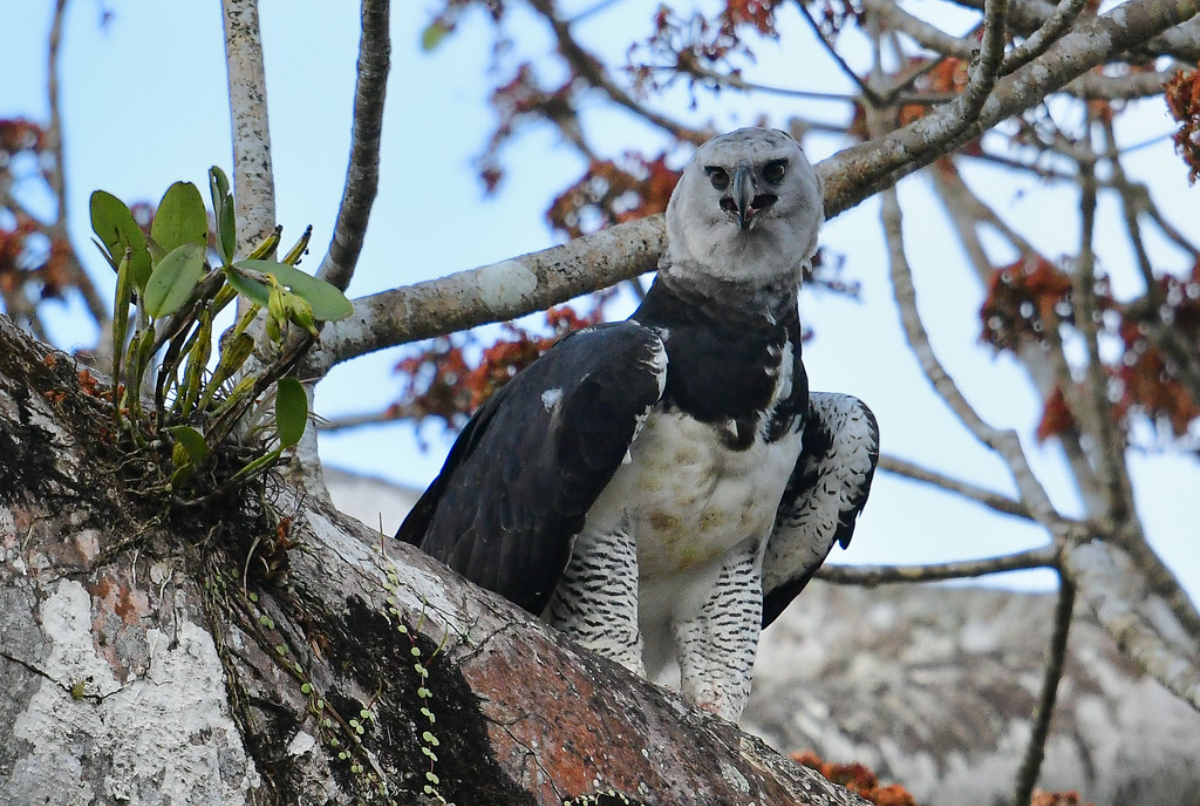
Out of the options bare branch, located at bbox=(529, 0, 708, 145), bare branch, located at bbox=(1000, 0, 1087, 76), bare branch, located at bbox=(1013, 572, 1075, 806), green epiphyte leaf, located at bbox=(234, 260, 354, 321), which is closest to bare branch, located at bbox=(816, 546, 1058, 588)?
bare branch, located at bbox=(1013, 572, 1075, 806)

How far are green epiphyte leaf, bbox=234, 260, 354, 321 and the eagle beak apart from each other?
2699mm

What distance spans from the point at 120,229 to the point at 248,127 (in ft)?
6.85

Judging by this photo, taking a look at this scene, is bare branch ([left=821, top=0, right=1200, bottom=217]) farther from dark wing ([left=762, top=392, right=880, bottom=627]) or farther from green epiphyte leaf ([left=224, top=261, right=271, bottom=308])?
green epiphyte leaf ([left=224, top=261, right=271, bottom=308])

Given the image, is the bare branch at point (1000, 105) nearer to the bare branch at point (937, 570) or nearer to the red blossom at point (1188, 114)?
the red blossom at point (1188, 114)

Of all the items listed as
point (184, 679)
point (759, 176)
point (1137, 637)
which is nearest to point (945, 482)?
point (1137, 637)

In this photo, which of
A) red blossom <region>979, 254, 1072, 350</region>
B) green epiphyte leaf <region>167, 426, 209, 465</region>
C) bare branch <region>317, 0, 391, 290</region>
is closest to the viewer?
green epiphyte leaf <region>167, 426, 209, 465</region>

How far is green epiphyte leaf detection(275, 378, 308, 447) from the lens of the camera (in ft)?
9.33

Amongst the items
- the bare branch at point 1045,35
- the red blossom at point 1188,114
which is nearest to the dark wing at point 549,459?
the bare branch at point 1045,35

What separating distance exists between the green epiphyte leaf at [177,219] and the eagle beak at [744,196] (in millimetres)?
2744

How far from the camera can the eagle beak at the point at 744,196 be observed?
5.38 metres

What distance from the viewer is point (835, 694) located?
975 centimetres

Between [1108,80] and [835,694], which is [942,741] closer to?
[835,694]

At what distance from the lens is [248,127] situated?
16.2 feet

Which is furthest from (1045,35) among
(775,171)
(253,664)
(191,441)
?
(253,664)
